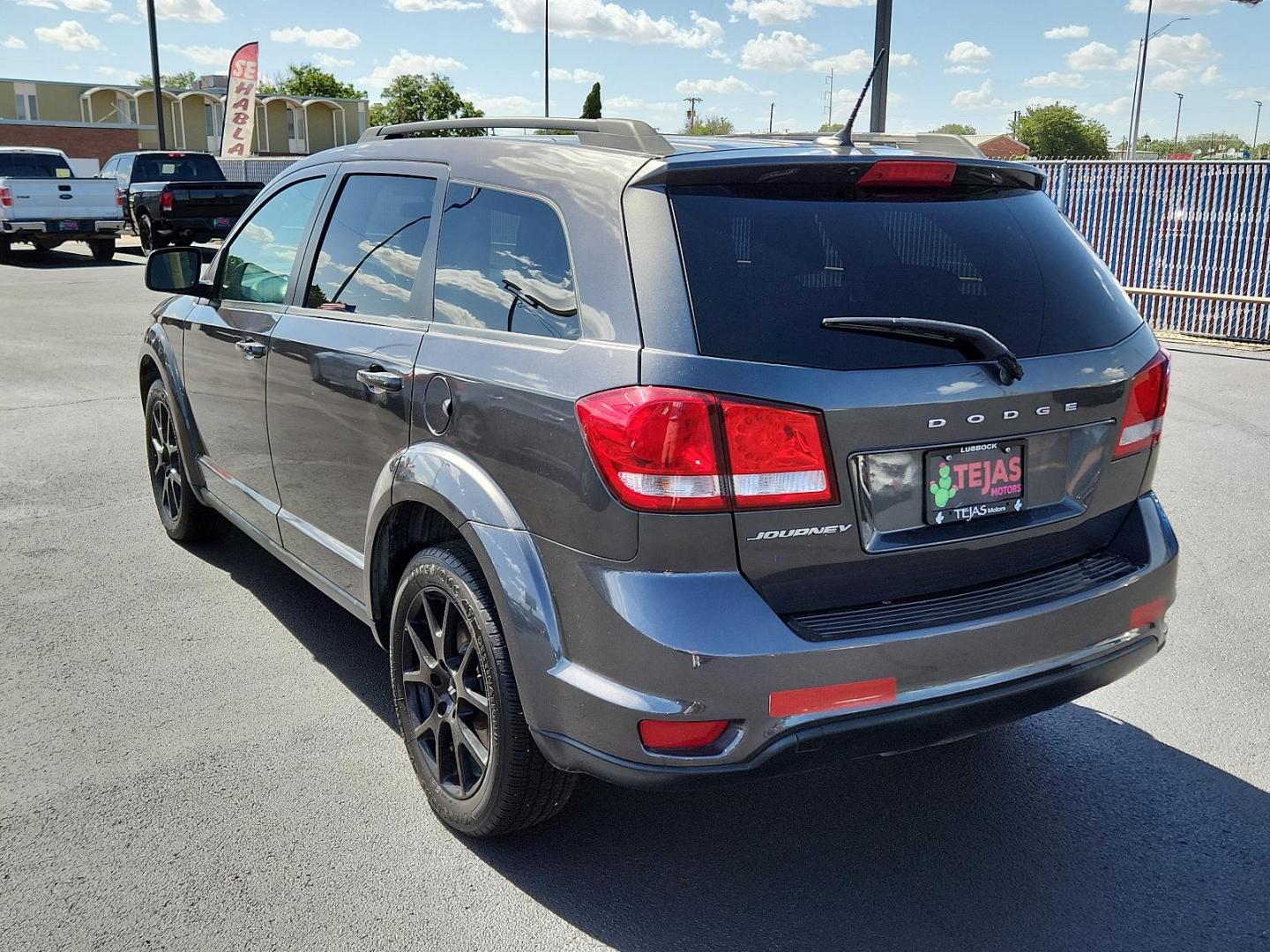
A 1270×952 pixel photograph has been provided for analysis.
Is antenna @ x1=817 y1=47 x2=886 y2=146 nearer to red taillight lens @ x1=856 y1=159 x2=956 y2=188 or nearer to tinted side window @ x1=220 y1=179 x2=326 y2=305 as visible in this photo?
red taillight lens @ x1=856 y1=159 x2=956 y2=188

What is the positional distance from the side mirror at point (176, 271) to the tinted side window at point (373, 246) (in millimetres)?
1139

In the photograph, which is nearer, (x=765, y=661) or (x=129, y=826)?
(x=765, y=661)

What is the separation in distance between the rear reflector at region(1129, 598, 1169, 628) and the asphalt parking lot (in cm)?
61

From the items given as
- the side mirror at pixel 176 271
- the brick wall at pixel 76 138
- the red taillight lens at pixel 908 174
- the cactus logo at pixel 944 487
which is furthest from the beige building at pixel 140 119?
the cactus logo at pixel 944 487

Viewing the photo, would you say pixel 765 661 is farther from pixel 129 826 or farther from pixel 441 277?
pixel 129 826

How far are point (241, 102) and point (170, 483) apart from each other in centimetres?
3469

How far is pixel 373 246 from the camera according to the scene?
12.0 ft

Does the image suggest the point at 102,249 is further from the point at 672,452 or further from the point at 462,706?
the point at 672,452

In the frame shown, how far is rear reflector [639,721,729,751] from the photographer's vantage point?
2471 mm

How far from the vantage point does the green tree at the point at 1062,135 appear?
105062mm

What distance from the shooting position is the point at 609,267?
2635 mm

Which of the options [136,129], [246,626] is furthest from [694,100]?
[246,626]

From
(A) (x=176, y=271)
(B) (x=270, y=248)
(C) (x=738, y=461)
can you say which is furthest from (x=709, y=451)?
(A) (x=176, y=271)

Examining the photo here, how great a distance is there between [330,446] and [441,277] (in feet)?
2.38
